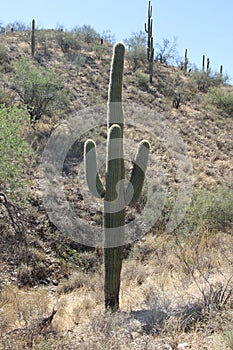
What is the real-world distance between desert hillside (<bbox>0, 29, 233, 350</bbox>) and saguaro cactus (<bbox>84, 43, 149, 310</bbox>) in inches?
23.1

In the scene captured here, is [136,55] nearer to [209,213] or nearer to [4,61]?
[4,61]

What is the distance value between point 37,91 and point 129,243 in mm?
7698

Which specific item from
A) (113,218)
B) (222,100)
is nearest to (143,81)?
(222,100)

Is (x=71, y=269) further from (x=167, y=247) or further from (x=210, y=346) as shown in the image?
(x=210, y=346)

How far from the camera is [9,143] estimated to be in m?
8.10

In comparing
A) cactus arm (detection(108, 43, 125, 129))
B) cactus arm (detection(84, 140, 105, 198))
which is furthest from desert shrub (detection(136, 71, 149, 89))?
cactus arm (detection(84, 140, 105, 198))

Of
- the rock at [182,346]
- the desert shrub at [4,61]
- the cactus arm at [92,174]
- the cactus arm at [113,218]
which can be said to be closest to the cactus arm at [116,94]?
the cactus arm at [113,218]

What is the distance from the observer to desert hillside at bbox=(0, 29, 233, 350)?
4641 mm

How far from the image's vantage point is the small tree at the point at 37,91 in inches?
Result: 568

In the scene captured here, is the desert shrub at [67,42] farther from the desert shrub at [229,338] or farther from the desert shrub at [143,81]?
the desert shrub at [229,338]

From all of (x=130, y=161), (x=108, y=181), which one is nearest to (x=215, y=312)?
(x=108, y=181)

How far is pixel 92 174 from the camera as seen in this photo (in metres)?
6.14

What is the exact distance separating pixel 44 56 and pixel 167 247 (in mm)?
19642

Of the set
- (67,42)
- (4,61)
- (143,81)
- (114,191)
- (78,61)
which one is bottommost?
(114,191)
